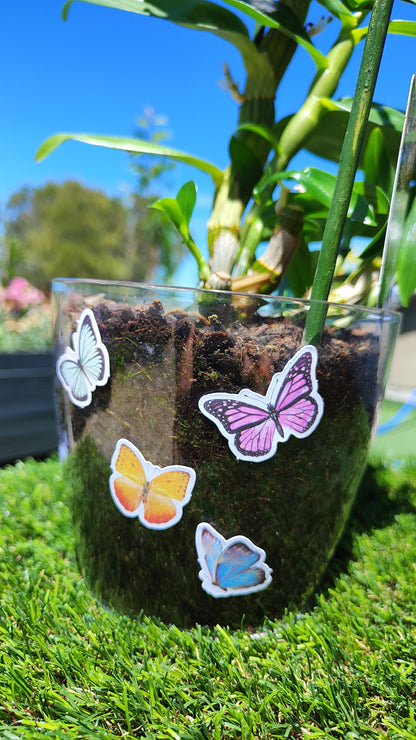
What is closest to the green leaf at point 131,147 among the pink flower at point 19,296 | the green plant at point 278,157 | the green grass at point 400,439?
the green plant at point 278,157

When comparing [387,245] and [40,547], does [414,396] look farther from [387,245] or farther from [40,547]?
[40,547]

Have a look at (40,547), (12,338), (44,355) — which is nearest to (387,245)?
(40,547)

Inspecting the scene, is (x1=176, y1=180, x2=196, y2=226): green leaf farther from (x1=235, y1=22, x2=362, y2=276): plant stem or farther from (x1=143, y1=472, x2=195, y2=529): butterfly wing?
(x1=143, y1=472, x2=195, y2=529): butterfly wing

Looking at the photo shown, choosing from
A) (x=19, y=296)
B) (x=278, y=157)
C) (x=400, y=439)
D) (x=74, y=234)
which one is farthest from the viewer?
(x=74, y=234)

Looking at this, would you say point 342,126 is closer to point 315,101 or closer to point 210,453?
point 315,101

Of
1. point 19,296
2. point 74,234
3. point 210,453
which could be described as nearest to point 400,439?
point 210,453

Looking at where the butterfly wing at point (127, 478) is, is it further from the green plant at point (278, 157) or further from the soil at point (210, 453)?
the green plant at point (278, 157)
